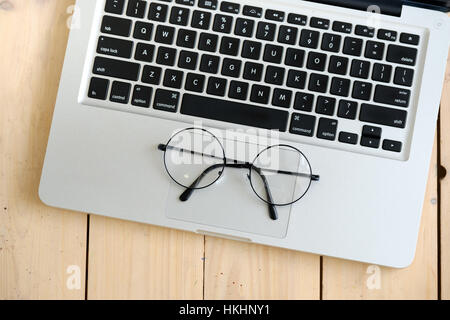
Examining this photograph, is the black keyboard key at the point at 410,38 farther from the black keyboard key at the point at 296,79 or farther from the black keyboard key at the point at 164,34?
the black keyboard key at the point at 164,34

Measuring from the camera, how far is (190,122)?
57cm

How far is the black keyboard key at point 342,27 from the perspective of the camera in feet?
1.85

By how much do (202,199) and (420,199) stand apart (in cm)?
27

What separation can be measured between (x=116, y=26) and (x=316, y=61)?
0.25 meters

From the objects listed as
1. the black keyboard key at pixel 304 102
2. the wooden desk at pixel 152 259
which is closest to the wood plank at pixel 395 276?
the wooden desk at pixel 152 259

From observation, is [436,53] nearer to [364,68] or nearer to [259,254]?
[364,68]

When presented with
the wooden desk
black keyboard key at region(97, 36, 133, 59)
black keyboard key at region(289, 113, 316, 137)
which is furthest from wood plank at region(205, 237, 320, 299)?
black keyboard key at region(97, 36, 133, 59)

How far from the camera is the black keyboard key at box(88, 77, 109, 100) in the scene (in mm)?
564

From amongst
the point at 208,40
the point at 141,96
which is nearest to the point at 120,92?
the point at 141,96

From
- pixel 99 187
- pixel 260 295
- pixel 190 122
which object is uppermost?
pixel 190 122

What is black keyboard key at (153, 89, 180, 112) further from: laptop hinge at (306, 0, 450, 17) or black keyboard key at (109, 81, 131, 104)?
laptop hinge at (306, 0, 450, 17)

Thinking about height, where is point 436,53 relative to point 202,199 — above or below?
above

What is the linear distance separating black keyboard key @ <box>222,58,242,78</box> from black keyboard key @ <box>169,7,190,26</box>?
7 centimetres

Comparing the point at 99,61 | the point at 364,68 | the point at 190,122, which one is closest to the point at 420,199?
the point at 364,68
